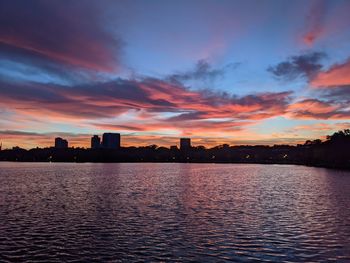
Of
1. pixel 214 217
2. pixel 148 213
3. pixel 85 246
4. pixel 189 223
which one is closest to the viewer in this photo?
pixel 85 246

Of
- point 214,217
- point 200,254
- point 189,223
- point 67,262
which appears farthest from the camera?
point 214,217

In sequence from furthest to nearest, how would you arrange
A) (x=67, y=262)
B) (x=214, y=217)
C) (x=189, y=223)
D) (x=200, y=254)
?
(x=214, y=217) < (x=189, y=223) < (x=200, y=254) < (x=67, y=262)

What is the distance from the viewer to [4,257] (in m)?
27.2

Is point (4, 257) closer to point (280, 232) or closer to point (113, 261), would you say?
point (113, 261)

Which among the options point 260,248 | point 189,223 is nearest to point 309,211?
point 189,223

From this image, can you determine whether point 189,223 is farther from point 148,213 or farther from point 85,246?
point 85,246

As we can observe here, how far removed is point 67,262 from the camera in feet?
85.7

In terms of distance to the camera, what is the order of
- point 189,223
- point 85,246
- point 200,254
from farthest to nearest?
point 189,223 → point 85,246 → point 200,254

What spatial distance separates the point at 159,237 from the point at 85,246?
687 cm

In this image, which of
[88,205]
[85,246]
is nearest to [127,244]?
[85,246]

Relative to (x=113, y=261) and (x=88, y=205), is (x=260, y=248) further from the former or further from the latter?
(x=88, y=205)

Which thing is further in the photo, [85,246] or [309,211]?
[309,211]

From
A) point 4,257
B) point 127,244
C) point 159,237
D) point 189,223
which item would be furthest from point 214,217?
point 4,257

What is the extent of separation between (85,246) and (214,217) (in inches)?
767
